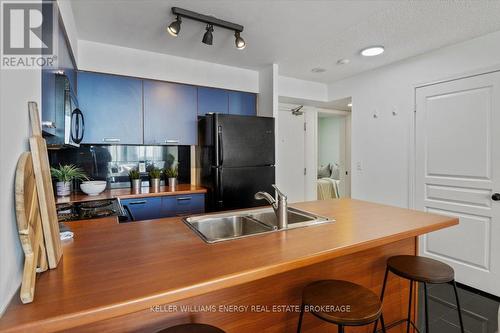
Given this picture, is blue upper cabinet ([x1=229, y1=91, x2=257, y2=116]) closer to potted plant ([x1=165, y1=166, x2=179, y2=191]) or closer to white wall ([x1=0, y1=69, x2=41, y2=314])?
potted plant ([x1=165, y1=166, x2=179, y2=191])

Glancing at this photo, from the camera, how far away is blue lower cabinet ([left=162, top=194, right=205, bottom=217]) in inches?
114

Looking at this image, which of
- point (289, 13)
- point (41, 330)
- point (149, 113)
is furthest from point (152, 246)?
point (149, 113)

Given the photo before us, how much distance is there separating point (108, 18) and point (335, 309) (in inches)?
105

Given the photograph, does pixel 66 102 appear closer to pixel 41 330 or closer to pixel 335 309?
pixel 41 330

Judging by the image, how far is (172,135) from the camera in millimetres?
3158

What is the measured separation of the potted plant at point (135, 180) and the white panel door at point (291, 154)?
2.09m

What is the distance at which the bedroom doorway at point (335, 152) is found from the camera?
5076 millimetres

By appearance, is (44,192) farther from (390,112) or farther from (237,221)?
(390,112)

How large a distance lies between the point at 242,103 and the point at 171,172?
1.29m

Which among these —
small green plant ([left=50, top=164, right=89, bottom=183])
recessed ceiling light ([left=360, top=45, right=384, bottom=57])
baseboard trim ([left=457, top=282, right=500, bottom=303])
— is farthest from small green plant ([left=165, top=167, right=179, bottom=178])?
baseboard trim ([left=457, top=282, right=500, bottom=303])

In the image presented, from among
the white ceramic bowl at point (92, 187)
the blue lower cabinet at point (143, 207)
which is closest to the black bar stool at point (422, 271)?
the blue lower cabinet at point (143, 207)

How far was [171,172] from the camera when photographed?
10.8 ft

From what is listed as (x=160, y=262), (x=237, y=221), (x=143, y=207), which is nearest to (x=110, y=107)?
(x=143, y=207)

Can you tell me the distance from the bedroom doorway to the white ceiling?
4.53 feet
